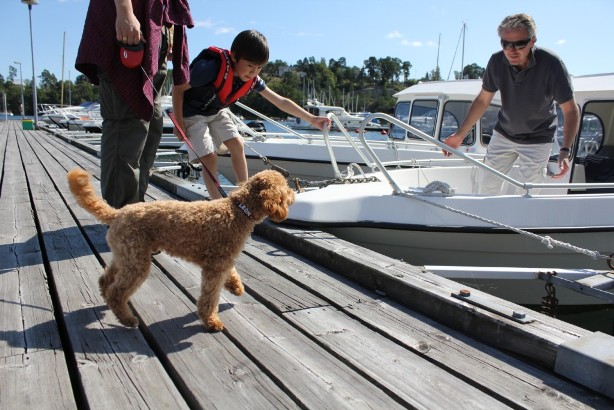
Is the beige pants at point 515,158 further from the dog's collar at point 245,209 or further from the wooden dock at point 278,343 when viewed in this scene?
the dog's collar at point 245,209

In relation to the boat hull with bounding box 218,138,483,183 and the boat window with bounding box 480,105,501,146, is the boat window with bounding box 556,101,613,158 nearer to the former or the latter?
the boat window with bounding box 480,105,501,146

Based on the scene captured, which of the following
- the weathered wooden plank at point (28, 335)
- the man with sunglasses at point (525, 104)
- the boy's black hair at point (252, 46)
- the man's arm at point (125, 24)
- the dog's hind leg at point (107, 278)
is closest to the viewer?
the weathered wooden plank at point (28, 335)

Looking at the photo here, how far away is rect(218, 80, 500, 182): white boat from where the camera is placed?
27.7ft

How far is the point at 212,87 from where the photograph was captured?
3734 millimetres

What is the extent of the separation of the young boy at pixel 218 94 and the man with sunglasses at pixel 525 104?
177 centimetres

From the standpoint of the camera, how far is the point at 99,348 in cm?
206

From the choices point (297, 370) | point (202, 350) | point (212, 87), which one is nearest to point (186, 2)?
point (212, 87)

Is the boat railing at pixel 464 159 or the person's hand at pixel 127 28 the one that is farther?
the boat railing at pixel 464 159

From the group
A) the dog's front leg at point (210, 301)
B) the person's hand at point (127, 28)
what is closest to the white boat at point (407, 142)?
the person's hand at point (127, 28)

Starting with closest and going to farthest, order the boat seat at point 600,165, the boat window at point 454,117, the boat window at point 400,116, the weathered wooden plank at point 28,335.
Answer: the weathered wooden plank at point 28,335, the boat seat at point 600,165, the boat window at point 454,117, the boat window at point 400,116

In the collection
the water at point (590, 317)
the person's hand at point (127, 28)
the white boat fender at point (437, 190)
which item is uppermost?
the person's hand at point (127, 28)

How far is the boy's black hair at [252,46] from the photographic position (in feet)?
11.3

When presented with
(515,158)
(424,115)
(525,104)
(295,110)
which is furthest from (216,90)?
(424,115)

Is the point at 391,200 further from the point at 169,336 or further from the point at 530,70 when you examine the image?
the point at 169,336
